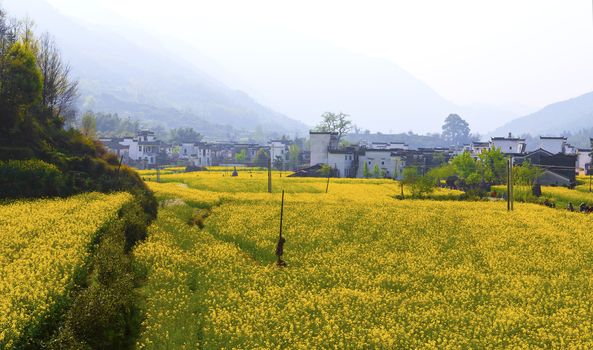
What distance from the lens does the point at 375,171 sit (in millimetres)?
113688

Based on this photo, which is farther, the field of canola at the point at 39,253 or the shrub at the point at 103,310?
the field of canola at the point at 39,253

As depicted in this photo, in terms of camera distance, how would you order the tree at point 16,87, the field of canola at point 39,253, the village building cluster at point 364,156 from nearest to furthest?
the field of canola at point 39,253 < the tree at point 16,87 < the village building cluster at point 364,156

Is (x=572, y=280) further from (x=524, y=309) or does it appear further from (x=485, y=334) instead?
(x=485, y=334)

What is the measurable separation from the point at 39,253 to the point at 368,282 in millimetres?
15372

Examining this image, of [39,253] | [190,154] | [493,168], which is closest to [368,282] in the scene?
[39,253]

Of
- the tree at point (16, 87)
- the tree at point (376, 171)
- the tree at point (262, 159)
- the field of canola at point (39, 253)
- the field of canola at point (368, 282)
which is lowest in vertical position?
the field of canola at point (368, 282)

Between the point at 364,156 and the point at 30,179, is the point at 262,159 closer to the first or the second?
the point at 364,156

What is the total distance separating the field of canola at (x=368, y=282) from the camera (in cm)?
1728

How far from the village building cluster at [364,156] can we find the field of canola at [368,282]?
53211 mm

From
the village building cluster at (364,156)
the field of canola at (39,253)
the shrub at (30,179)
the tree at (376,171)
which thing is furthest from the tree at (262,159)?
the field of canola at (39,253)

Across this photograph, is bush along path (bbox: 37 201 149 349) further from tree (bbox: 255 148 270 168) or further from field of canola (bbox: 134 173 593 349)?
tree (bbox: 255 148 270 168)

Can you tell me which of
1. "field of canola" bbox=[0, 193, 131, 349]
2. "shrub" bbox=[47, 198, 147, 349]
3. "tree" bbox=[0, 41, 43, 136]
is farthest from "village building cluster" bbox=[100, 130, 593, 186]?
"shrub" bbox=[47, 198, 147, 349]

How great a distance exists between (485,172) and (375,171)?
35.5 meters

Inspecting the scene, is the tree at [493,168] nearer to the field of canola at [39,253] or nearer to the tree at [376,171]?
the tree at [376,171]
